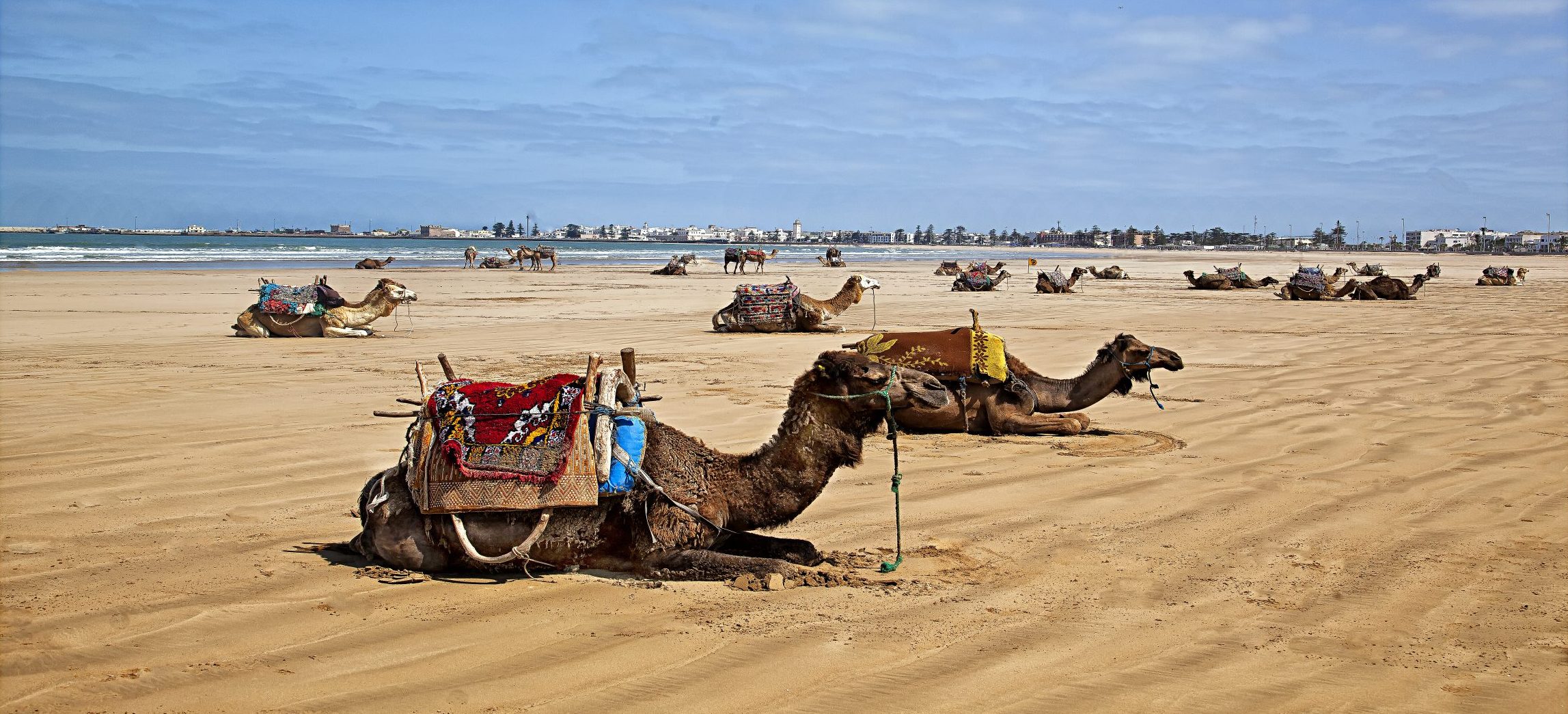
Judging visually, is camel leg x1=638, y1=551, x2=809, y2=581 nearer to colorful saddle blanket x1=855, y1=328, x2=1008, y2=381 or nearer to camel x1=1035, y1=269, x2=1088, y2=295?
colorful saddle blanket x1=855, y1=328, x2=1008, y2=381

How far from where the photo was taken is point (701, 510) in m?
6.45

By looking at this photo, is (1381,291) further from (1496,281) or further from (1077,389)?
(1077,389)

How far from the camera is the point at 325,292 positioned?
21484mm

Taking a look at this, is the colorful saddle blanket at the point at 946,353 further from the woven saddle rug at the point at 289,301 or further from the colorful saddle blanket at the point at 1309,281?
the colorful saddle blanket at the point at 1309,281

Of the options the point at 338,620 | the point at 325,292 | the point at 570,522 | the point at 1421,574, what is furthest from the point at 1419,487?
the point at 325,292

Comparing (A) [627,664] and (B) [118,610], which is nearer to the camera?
(A) [627,664]

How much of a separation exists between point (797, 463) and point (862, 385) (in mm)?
561

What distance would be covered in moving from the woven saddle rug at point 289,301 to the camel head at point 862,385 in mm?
17102

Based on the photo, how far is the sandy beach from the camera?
4992mm

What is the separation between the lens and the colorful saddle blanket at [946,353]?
11094mm

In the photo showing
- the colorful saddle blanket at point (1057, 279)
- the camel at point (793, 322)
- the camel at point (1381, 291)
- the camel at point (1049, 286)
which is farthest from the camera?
the colorful saddle blanket at point (1057, 279)

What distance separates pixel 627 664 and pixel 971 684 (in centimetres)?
149

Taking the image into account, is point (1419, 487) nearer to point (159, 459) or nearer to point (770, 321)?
point (159, 459)

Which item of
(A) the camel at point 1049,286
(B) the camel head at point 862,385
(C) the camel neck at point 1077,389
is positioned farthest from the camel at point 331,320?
(A) the camel at point 1049,286
